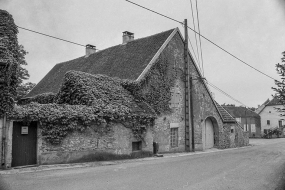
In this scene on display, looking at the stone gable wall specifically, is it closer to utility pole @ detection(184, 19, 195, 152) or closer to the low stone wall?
utility pole @ detection(184, 19, 195, 152)

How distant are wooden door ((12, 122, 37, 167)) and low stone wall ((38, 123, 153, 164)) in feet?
1.17

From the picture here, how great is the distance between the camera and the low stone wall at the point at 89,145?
11.0 metres

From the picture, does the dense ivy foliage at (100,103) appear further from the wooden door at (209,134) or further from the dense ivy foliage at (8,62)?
the wooden door at (209,134)

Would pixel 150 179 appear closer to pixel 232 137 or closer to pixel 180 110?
pixel 180 110

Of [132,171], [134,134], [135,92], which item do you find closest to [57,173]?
[132,171]

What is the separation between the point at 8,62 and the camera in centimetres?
1028

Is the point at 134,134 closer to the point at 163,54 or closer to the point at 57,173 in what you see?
the point at 57,173

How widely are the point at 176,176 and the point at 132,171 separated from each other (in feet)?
5.73

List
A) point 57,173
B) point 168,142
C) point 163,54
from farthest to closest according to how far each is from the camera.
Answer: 1. point 163,54
2. point 168,142
3. point 57,173

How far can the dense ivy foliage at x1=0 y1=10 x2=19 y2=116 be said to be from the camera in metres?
10.1

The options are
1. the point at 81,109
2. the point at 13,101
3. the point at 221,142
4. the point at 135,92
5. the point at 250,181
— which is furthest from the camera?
the point at 221,142

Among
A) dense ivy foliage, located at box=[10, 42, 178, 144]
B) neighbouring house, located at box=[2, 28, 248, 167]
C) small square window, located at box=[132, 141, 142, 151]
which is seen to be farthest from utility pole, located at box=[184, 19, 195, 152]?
small square window, located at box=[132, 141, 142, 151]

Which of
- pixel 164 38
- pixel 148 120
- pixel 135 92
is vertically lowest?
pixel 148 120

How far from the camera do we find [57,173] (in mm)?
8914
